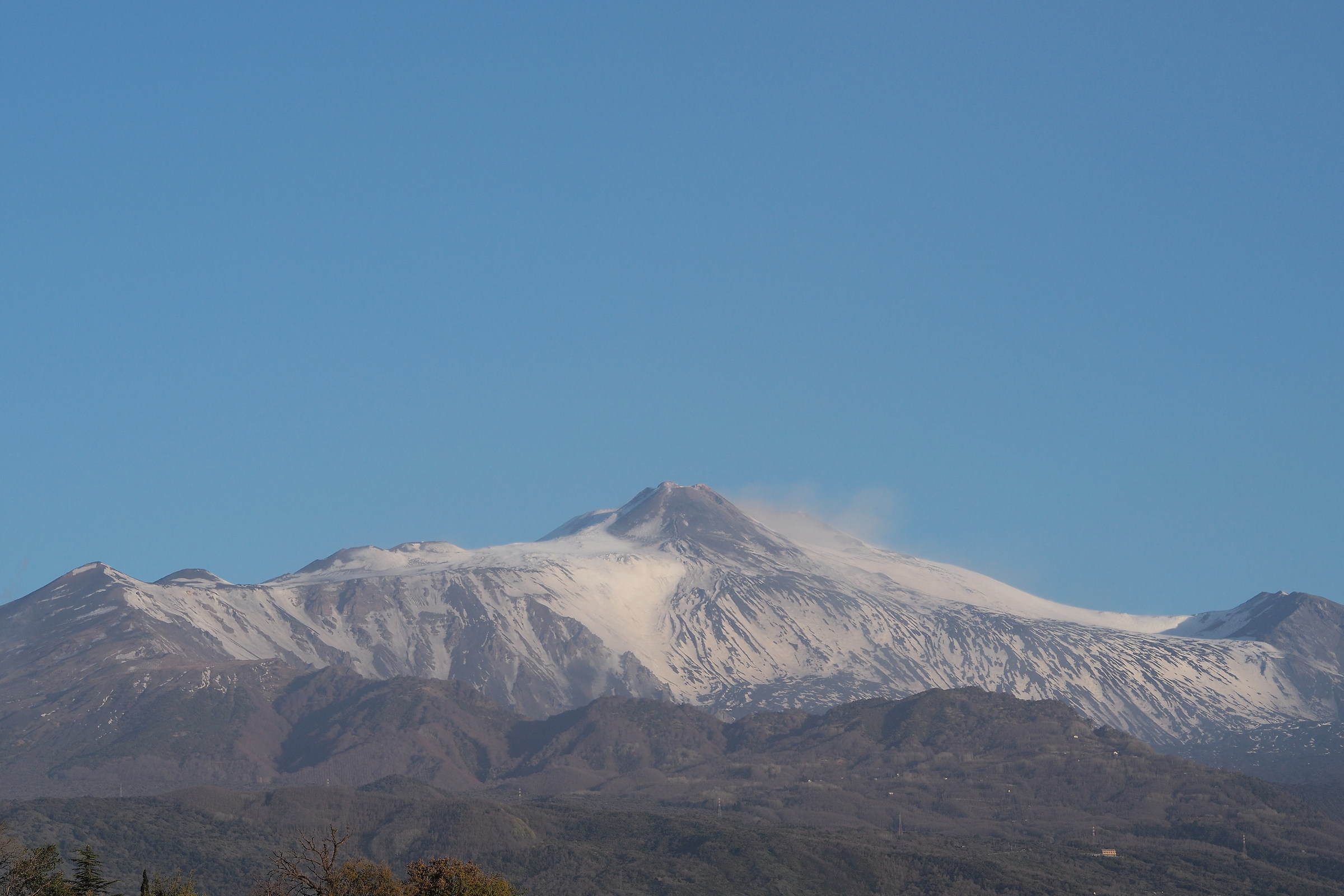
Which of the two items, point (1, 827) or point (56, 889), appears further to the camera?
point (1, 827)

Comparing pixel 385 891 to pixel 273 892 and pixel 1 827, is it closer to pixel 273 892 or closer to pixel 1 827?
pixel 273 892

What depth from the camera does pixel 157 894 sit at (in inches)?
3853

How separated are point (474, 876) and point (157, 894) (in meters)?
17.2

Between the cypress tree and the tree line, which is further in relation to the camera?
the cypress tree

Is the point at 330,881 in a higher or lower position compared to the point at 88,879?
lower

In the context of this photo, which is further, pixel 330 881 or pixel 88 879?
pixel 88 879

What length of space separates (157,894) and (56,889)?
7.93 metres

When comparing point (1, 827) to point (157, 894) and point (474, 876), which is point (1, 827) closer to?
point (157, 894)

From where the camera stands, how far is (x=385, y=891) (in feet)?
319

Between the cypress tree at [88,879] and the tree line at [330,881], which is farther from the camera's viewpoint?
the cypress tree at [88,879]

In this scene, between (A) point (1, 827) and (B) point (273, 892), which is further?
(A) point (1, 827)

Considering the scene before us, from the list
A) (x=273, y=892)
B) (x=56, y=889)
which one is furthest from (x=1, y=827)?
(x=273, y=892)

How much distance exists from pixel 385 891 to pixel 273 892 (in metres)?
6.28

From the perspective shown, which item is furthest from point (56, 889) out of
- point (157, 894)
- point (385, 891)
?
point (385, 891)
